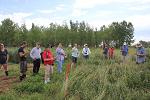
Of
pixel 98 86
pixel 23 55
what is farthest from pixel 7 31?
pixel 98 86

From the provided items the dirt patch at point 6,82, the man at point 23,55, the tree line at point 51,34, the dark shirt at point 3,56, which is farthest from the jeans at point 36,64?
the tree line at point 51,34

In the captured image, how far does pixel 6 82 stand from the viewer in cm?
1680

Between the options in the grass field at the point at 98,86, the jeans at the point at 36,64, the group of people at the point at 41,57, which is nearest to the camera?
the grass field at the point at 98,86

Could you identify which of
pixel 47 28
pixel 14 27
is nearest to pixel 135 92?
pixel 14 27

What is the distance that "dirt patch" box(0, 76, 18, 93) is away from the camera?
1497cm

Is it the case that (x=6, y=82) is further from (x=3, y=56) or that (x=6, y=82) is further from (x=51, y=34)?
(x=51, y=34)

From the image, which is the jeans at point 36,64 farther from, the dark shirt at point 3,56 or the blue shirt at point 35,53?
the dark shirt at point 3,56

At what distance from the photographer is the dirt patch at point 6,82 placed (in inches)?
589

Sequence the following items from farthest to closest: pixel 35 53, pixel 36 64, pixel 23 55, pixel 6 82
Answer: pixel 36 64, pixel 35 53, pixel 6 82, pixel 23 55

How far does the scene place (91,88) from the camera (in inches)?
486

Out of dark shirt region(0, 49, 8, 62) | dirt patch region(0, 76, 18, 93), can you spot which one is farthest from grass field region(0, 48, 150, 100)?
dark shirt region(0, 49, 8, 62)

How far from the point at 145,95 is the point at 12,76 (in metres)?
8.72

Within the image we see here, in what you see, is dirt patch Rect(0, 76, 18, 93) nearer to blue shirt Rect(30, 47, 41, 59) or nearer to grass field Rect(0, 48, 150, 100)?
grass field Rect(0, 48, 150, 100)

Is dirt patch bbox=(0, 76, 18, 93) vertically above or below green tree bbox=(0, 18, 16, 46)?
below
